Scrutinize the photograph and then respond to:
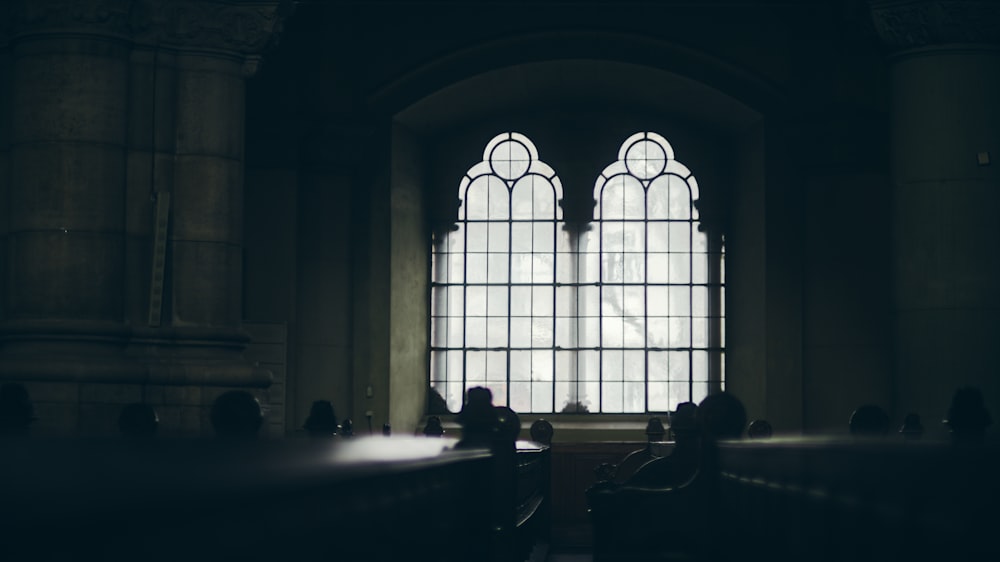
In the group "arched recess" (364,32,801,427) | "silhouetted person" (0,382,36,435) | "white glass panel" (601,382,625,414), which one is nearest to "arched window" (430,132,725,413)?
"white glass panel" (601,382,625,414)

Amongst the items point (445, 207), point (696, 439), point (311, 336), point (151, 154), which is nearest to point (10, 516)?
point (696, 439)

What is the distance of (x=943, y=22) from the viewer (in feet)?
44.7

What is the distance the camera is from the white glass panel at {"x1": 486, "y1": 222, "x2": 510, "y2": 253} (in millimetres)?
20828

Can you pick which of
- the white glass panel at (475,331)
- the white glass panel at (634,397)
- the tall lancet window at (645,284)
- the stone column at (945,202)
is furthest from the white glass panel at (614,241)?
the stone column at (945,202)

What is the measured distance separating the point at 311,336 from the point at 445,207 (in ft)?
12.0

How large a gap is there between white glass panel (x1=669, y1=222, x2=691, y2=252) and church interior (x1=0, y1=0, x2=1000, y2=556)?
0.37 metres

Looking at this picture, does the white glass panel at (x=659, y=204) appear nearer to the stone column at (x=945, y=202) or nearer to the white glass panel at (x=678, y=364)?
the white glass panel at (x=678, y=364)

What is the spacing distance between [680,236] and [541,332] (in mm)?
2513

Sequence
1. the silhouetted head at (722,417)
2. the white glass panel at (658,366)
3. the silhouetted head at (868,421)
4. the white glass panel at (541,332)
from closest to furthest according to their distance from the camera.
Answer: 1. the silhouetted head at (868,421)
2. the silhouetted head at (722,417)
3. the white glass panel at (658,366)
4. the white glass panel at (541,332)

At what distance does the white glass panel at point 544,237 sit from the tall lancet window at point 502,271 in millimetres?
15

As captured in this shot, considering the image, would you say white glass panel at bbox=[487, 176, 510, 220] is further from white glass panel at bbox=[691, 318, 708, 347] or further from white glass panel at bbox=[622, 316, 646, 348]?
white glass panel at bbox=[691, 318, 708, 347]

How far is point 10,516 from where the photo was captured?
150 centimetres

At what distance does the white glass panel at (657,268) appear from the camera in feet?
67.8

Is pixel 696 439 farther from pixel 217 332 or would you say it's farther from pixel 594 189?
pixel 594 189
